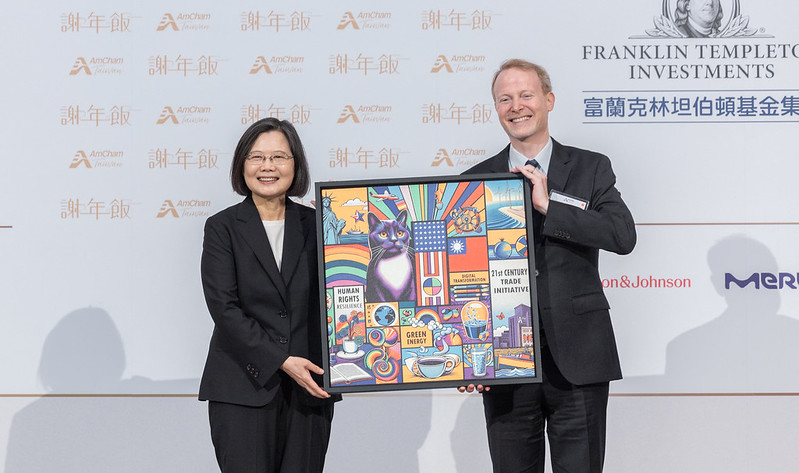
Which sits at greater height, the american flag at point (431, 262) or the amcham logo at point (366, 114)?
the amcham logo at point (366, 114)

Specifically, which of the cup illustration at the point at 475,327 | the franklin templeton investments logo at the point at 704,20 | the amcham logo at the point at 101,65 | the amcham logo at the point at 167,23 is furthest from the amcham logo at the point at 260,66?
the cup illustration at the point at 475,327

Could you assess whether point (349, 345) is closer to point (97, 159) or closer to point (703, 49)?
point (97, 159)

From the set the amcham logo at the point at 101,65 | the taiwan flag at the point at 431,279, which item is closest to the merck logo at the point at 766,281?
the taiwan flag at the point at 431,279

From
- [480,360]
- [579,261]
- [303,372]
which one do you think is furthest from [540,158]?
[303,372]

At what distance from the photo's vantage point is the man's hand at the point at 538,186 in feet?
7.06

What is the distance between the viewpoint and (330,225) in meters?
2.22

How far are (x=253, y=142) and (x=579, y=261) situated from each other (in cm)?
99

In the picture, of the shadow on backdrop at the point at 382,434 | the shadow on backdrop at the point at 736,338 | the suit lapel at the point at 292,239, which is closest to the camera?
the suit lapel at the point at 292,239

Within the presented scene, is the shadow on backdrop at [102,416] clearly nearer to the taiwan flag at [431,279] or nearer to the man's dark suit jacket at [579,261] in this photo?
the taiwan flag at [431,279]

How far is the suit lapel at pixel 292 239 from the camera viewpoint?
7.41 feet

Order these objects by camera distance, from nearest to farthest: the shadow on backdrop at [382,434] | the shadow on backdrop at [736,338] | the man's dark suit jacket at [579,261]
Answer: the man's dark suit jacket at [579,261], the shadow on backdrop at [736,338], the shadow on backdrop at [382,434]

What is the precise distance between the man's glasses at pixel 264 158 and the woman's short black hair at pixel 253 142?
22mm

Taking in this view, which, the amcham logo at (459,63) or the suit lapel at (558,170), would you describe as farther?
the amcham logo at (459,63)

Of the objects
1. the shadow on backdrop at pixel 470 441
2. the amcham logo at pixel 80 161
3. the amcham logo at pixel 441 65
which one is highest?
the amcham logo at pixel 441 65
